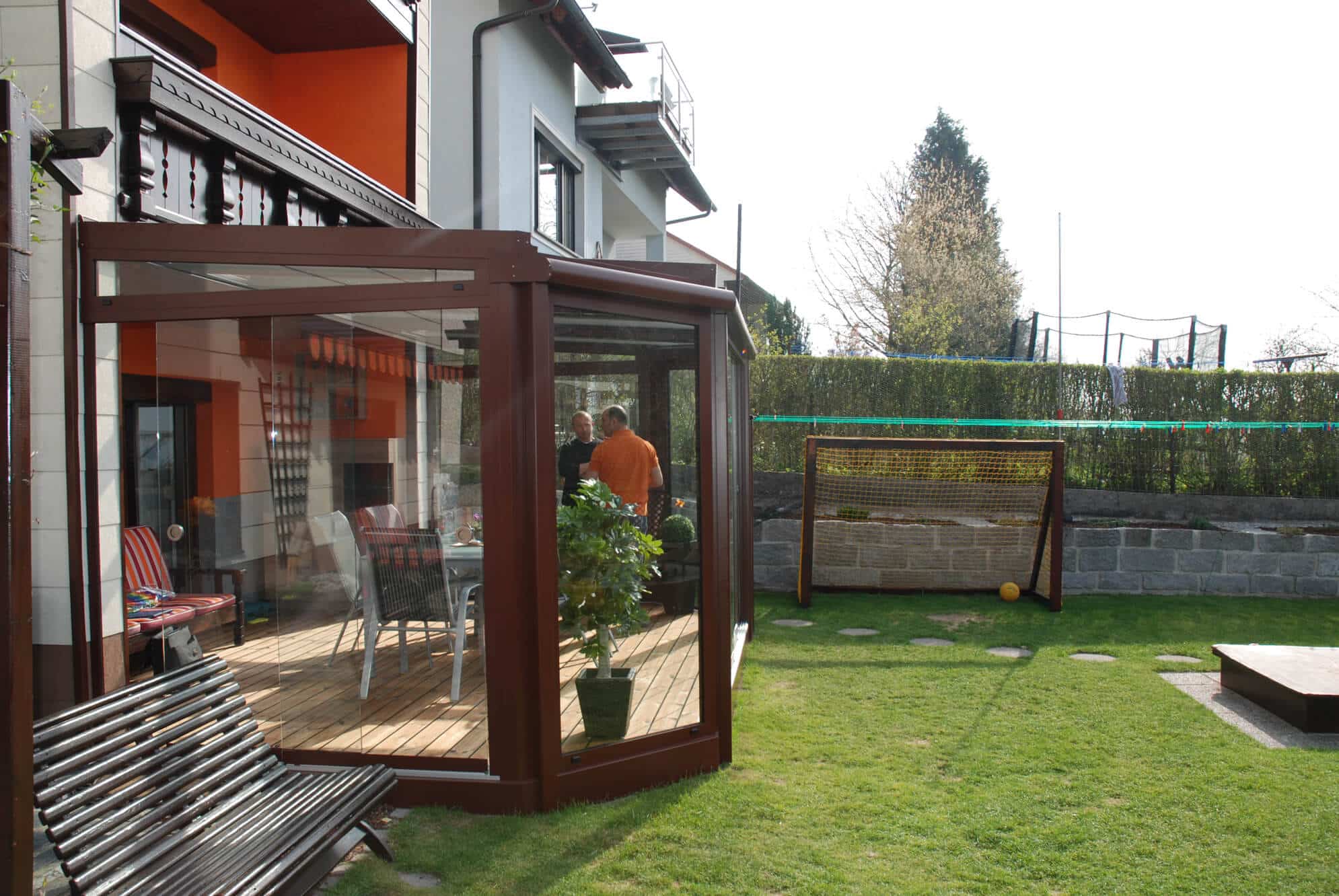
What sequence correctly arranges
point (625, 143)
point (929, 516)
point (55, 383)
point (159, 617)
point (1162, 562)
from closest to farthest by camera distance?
1. point (55, 383)
2. point (159, 617)
3. point (929, 516)
4. point (1162, 562)
5. point (625, 143)

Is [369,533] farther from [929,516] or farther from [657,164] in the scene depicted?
[657,164]

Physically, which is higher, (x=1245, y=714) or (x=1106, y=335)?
(x=1106, y=335)

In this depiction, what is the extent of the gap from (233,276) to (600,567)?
202cm

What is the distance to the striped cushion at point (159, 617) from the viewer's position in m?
5.15

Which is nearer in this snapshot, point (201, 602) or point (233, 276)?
point (233, 276)

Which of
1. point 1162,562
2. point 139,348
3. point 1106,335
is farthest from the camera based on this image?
point 1106,335

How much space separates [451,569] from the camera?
4.21 m

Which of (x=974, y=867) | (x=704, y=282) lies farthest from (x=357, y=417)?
(x=974, y=867)

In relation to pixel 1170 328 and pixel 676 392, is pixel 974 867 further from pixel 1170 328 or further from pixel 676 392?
pixel 1170 328

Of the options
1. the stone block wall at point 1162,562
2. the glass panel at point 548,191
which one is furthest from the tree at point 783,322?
the stone block wall at point 1162,562

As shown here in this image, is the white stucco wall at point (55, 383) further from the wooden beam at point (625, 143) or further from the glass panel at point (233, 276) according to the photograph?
the wooden beam at point (625, 143)

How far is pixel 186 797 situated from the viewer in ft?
9.75

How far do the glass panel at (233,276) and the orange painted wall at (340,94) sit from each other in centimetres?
427

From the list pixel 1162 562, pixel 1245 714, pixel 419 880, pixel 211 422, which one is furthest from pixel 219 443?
pixel 1162 562
